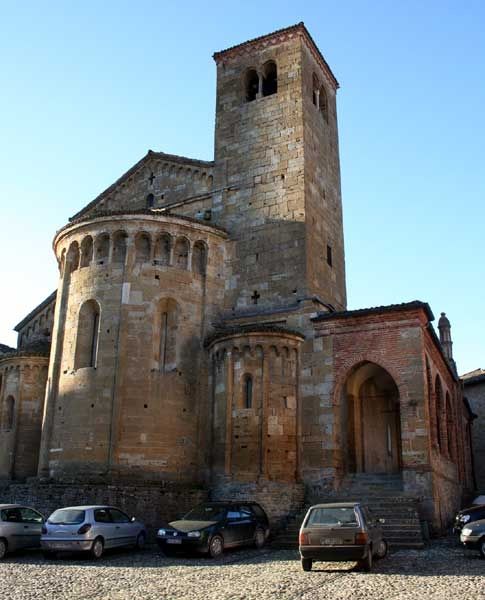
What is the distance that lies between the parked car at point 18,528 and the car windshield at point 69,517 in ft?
3.24

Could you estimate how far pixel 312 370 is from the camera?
23.2 metres

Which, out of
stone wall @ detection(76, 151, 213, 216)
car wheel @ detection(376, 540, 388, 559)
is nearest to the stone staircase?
car wheel @ detection(376, 540, 388, 559)

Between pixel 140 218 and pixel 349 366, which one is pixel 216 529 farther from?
pixel 140 218

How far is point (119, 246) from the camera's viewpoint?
82.5 ft

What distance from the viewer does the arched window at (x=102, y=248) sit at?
82.5ft

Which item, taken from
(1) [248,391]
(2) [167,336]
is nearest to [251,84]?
(2) [167,336]

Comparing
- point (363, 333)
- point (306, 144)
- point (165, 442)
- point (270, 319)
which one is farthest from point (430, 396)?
point (306, 144)

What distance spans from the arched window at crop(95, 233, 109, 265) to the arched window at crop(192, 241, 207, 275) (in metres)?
3.42

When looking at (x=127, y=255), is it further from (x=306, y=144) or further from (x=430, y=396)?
(x=430, y=396)

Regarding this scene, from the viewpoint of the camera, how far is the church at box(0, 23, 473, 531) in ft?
72.1

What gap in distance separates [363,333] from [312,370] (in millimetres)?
2268

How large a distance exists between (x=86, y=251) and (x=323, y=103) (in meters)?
14.1

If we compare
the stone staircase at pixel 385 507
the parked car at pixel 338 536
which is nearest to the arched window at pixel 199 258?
the stone staircase at pixel 385 507

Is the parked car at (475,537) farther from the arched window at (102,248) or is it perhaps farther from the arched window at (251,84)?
the arched window at (251,84)
